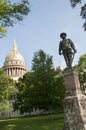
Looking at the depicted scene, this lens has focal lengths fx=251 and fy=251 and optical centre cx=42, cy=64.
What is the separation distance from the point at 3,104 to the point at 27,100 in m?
4.56

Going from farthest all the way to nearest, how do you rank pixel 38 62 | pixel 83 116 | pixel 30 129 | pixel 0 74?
pixel 0 74 → pixel 38 62 → pixel 30 129 → pixel 83 116

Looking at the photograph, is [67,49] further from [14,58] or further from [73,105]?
[14,58]

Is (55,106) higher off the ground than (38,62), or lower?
lower

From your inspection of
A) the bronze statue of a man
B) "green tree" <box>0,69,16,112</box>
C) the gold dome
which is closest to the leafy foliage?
"green tree" <box>0,69,16,112</box>

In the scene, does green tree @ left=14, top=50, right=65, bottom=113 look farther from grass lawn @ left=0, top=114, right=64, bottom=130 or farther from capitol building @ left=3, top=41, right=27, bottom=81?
capitol building @ left=3, top=41, right=27, bottom=81

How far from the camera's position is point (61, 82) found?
3042 cm

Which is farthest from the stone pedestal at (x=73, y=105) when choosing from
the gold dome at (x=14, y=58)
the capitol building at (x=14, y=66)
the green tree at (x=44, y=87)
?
the gold dome at (x=14, y=58)

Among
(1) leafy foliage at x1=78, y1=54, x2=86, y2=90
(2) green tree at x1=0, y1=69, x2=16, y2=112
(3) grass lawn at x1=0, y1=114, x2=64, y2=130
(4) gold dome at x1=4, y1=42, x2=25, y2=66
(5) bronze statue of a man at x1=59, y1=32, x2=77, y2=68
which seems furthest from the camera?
(4) gold dome at x1=4, y1=42, x2=25, y2=66

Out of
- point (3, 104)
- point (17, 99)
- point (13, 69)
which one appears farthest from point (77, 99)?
point (13, 69)

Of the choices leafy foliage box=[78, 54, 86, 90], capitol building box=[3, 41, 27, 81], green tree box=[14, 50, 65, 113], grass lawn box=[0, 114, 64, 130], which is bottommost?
grass lawn box=[0, 114, 64, 130]

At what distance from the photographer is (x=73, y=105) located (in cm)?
1408

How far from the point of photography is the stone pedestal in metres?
13.6

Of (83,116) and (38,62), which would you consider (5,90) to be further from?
(83,116)

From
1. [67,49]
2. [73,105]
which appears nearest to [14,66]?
[67,49]
